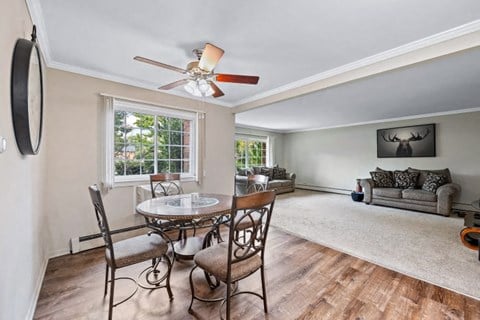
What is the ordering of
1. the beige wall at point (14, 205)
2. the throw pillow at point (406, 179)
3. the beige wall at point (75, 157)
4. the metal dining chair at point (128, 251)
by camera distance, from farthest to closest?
the throw pillow at point (406, 179) → the beige wall at point (75, 157) → the metal dining chair at point (128, 251) → the beige wall at point (14, 205)

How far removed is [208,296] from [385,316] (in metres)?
1.41

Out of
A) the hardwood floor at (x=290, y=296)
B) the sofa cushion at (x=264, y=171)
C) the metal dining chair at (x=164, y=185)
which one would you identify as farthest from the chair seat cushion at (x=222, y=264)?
the sofa cushion at (x=264, y=171)

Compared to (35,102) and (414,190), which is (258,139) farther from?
(35,102)

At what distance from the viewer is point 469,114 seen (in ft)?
15.9

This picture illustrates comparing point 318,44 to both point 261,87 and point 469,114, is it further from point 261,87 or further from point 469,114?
point 469,114

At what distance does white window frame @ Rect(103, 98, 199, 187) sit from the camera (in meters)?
2.84

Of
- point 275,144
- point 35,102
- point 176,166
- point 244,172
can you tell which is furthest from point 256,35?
point 275,144

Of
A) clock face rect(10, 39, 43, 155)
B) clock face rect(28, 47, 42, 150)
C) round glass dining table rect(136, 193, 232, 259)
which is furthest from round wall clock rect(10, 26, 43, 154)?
round glass dining table rect(136, 193, 232, 259)

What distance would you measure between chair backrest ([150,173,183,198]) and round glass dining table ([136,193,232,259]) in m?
0.62

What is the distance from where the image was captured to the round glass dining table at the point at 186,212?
5.63 feet

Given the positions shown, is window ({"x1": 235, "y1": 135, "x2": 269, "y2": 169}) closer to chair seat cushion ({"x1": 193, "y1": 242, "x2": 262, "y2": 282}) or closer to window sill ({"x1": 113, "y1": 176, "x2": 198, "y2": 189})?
window sill ({"x1": 113, "y1": 176, "x2": 198, "y2": 189})

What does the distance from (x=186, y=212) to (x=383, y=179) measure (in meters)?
5.53

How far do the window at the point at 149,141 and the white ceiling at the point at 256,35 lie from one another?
0.48 meters

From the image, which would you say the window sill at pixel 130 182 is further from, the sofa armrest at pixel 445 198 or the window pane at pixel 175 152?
the sofa armrest at pixel 445 198
